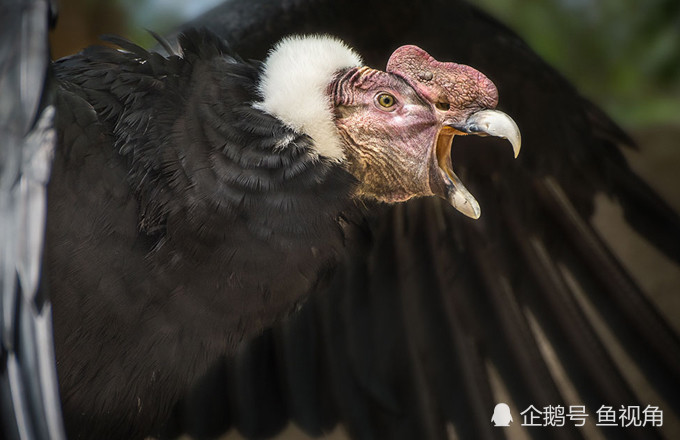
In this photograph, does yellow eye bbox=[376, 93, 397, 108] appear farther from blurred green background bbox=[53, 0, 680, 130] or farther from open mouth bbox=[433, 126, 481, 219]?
blurred green background bbox=[53, 0, 680, 130]

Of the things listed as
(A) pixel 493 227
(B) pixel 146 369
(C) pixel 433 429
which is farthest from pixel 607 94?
(B) pixel 146 369

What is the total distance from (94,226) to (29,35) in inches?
15.2

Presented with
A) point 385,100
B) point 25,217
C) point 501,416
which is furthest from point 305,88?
point 501,416

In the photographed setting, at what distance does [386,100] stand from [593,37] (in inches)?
89.9

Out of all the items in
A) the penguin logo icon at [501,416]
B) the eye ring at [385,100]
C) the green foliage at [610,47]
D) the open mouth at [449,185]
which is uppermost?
the eye ring at [385,100]

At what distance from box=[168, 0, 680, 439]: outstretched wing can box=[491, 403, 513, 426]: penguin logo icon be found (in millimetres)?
18

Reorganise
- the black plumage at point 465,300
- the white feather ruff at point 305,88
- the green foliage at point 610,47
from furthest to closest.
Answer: the green foliage at point 610,47 < the black plumage at point 465,300 < the white feather ruff at point 305,88

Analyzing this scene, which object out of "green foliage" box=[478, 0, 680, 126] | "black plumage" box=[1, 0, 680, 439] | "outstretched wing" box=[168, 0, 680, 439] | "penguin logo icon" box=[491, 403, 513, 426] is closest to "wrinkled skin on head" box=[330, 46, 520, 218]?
"black plumage" box=[1, 0, 680, 439]

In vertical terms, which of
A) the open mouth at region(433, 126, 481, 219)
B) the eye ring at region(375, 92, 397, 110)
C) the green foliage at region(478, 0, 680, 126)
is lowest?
the green foliage at region(478, 0, 680, 126)

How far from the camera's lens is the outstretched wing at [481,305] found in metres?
2.43

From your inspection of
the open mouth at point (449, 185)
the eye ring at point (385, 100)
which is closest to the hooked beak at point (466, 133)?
the open mouth at point (449, 185)

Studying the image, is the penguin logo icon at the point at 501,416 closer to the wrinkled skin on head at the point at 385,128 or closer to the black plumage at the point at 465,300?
the black plumage at the point at 465,300

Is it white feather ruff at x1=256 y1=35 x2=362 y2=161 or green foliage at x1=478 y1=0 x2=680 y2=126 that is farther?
green foliage at x1=478 y1=0 x2=680 y2=126

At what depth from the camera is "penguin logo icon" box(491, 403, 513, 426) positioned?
2.44 meters
